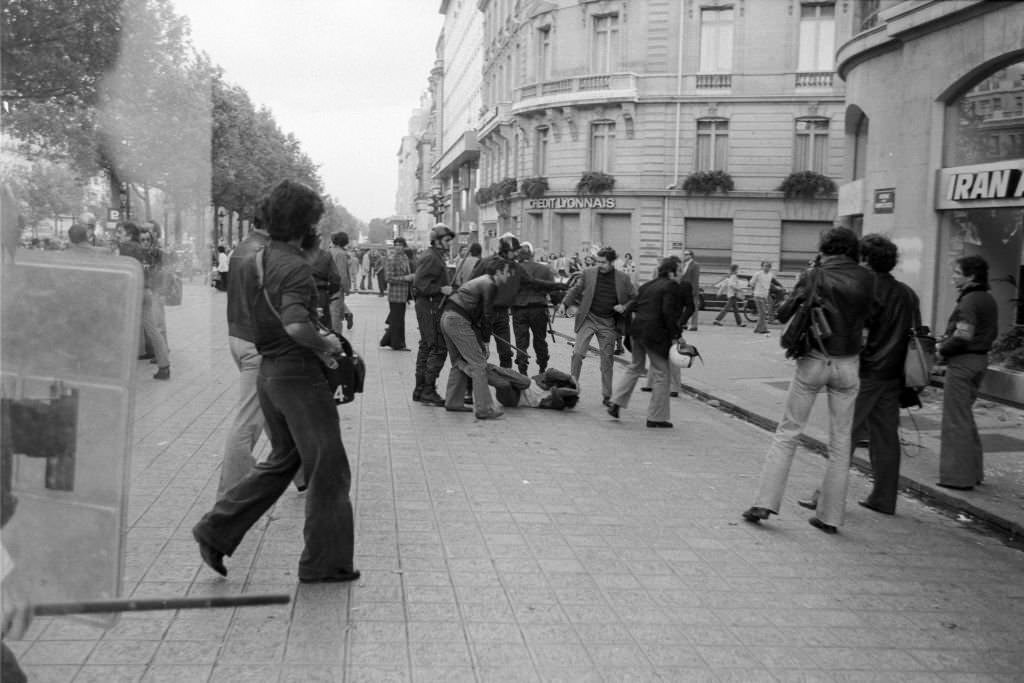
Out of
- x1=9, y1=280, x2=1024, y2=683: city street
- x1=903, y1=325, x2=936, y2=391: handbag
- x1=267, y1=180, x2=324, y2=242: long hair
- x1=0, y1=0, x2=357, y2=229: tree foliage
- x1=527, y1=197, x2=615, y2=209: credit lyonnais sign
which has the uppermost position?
x1=0, y1=0, x2=357, y2=229: tree foliage

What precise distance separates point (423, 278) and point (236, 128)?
5337 cm

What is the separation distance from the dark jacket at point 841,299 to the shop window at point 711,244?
108ft

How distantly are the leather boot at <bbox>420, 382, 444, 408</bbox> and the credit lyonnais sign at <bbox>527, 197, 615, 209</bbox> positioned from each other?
96.7 feet

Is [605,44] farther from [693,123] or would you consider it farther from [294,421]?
[294,421]

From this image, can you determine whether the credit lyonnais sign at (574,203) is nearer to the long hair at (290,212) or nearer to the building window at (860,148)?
the building window at (860,148)

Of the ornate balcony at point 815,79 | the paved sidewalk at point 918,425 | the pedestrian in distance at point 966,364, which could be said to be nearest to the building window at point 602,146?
the ornate balcony at point 815,79

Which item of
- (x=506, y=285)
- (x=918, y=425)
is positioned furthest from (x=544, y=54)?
(x=918, y=425)

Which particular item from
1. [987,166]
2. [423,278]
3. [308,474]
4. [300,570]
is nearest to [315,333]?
[308,474]

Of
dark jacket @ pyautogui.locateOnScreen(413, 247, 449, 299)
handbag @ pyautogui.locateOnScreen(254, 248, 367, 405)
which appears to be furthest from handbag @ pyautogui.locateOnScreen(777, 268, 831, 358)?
dark jacket @ pyautogui.locateOnScreen(413, 247, 449, 299)

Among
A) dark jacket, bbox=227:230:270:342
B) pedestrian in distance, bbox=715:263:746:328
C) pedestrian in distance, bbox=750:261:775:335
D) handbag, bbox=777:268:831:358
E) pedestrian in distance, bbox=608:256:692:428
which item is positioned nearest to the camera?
dark jacket, bbox=227:230:270:342

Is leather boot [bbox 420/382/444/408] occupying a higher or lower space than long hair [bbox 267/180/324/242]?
lower

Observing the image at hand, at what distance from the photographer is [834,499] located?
671 cm

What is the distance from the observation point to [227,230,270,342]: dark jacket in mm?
5238

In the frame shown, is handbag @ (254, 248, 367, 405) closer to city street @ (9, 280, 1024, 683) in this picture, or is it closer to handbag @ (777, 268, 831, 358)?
city street @ (9, 280, 1024, 683)
